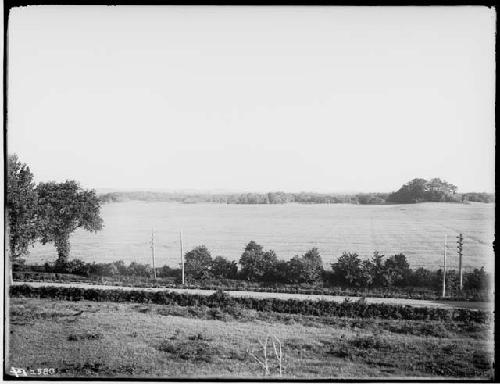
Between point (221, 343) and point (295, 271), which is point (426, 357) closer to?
point (295, 271)

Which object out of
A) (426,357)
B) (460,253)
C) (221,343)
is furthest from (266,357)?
(460,253)

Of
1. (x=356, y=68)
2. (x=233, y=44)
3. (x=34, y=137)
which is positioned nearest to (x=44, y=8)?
(x=34, y=137)

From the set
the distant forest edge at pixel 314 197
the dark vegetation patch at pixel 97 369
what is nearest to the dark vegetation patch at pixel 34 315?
the dark vegetation patch at pixel 97 369

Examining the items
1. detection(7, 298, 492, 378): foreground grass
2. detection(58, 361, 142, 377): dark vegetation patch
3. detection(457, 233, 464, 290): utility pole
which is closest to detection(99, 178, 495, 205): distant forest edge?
detection(457, 233, 464, 290): utility pole

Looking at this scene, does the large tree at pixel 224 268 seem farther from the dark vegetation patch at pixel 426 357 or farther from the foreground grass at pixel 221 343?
the dark vegetation patch at pixel 426 357

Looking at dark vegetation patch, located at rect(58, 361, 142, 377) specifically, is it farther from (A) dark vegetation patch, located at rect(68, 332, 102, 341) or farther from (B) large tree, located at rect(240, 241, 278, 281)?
(B) large tree, located at rect(240, 241, 278, 281)

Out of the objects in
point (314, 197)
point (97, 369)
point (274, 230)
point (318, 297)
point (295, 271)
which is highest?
point (314, 197)
